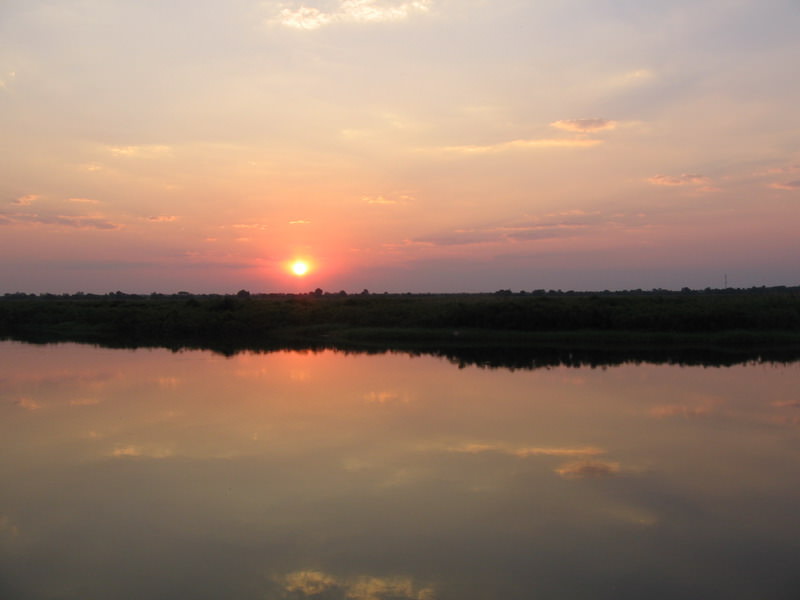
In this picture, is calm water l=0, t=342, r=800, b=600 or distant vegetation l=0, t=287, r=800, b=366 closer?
calm water l=0, t=342, r=800, b=600

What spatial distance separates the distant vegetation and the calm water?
880 cm

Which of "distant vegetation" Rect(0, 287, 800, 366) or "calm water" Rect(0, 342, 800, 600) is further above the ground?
"distant vegetation" Rect(0, 287, 800, 366)

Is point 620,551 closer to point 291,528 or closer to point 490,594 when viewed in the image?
Answer: point 490,594

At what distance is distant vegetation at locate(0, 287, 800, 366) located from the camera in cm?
2525

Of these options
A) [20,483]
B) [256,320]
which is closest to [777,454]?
[20,483]

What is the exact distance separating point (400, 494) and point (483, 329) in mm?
22858

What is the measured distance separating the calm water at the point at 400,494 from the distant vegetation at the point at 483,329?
28.9 feet

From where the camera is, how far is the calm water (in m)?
6.02

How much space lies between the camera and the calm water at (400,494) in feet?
19.7

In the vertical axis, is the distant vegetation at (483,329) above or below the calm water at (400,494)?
above

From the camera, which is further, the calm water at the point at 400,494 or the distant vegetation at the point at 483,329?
the distant vegetation at the point at 483,329

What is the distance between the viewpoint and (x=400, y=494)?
8195mm

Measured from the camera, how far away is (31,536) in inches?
271

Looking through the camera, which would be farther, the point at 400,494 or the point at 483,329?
the point at 483,329
